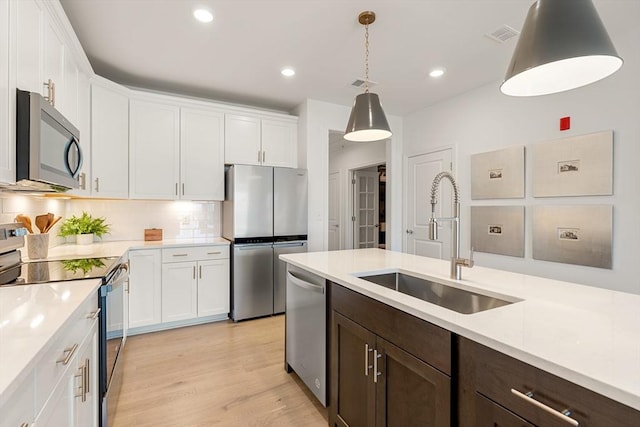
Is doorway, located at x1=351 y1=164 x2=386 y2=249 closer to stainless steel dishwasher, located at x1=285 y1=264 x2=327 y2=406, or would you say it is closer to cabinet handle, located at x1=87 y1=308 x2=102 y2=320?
stainless steel dishwasher, located at x1=285 y1=264 x2=327 y2=406

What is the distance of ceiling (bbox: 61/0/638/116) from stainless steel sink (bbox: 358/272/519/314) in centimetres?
189

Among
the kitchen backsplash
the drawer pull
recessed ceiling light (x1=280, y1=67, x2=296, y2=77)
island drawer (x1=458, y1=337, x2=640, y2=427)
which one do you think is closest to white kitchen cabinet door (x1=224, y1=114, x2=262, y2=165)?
the kitchen backsplash

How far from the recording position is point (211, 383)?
2.30 meters

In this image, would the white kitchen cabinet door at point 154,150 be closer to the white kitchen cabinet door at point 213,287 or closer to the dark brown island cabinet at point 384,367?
the white kitchen cabinet door at point 213,287

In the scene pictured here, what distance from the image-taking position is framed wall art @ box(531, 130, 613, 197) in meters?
2.58

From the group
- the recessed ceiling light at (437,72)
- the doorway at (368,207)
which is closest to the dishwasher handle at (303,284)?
the recessed ceiling light at (437,72)

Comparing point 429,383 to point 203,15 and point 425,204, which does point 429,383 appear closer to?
point 203,15

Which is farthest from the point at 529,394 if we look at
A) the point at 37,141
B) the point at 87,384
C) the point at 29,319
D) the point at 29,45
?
the point at 29,45

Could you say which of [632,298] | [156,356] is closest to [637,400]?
[632,298]

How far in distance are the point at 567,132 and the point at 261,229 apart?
3.22 meters

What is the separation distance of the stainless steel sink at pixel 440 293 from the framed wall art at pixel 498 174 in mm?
2094

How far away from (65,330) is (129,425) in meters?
1.20

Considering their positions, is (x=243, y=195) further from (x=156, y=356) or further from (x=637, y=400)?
(x=637, y=400)

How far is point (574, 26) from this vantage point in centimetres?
99
